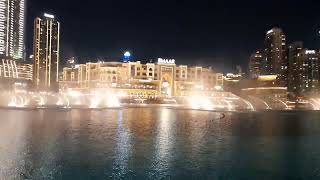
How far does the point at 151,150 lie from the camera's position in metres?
18.9

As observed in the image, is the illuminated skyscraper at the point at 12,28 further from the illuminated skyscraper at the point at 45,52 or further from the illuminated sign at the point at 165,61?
the illuminated sign at the point at 165,61

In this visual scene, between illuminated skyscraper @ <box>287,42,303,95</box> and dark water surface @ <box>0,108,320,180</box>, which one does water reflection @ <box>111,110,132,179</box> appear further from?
illuminated skyscraper @ <box>287,42,303,95</box>

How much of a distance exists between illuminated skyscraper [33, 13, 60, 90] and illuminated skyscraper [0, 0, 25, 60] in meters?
10.00

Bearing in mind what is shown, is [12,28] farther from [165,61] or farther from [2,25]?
[165,61]

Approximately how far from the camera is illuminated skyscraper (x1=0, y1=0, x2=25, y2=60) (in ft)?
577

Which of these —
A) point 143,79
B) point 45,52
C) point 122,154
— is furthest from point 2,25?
point 122,154

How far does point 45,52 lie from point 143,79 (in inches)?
2659

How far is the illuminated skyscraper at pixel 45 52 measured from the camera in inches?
7027

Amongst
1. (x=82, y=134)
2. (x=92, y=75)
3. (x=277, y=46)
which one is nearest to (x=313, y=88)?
(x=277, y=46)

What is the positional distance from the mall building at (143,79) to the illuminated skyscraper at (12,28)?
178ft

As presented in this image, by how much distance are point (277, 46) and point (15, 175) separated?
538ft

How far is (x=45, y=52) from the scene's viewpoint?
591 feet

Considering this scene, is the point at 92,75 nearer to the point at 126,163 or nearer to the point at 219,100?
the point at 219,100

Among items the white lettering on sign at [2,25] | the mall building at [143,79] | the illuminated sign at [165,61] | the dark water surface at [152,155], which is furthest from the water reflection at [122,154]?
the white lettering on sign at [2,25]
